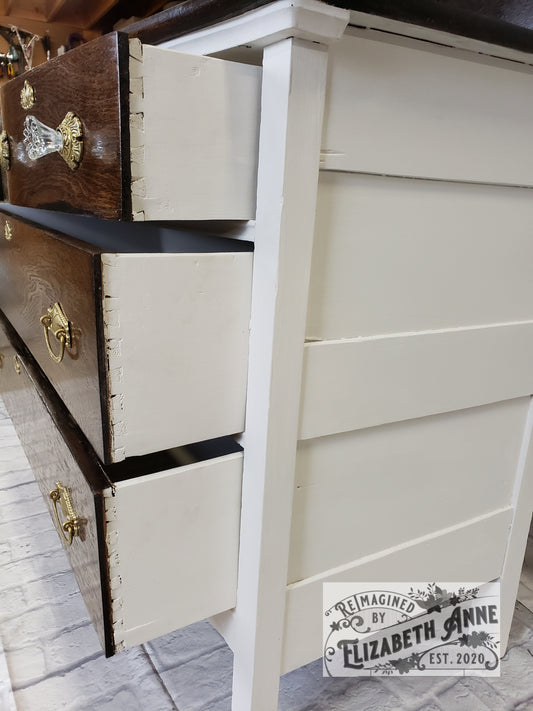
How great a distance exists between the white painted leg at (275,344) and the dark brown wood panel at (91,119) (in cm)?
11

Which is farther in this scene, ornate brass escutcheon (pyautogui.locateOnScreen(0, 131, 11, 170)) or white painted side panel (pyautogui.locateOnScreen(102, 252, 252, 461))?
ornate brass escutcheon (pyautogui.locateOnScreen(0, 131, 11, 170))

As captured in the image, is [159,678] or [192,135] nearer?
[192,135]

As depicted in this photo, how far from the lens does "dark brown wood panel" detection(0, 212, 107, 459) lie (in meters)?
0.43

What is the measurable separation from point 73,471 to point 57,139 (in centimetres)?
30

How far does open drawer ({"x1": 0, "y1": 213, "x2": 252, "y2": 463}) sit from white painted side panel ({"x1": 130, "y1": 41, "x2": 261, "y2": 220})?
0.14 feet

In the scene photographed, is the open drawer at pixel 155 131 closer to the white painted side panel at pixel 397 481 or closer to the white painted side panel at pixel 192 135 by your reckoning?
the white painted side panel at pixel 192 135

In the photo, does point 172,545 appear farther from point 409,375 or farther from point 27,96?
point 27,96

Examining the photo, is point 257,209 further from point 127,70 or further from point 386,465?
point 386,465

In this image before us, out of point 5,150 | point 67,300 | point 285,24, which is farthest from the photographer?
point 5,150

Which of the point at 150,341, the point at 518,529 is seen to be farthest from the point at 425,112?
the point at 518,529

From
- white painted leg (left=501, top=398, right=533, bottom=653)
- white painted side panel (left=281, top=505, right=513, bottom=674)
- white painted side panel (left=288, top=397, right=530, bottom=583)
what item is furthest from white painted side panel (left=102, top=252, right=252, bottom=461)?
white painted leg (left=501, top=398, right=533, bottom=653)

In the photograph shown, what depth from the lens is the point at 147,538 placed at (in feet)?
1.58

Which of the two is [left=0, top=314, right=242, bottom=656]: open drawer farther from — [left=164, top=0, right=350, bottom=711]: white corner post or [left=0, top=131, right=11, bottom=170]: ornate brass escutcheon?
[left=0, top=131, right=11, bottom=170]: ornate brass escutcheon

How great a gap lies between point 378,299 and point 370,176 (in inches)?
4.4
